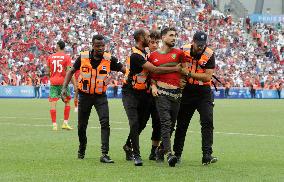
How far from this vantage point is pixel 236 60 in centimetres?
5959

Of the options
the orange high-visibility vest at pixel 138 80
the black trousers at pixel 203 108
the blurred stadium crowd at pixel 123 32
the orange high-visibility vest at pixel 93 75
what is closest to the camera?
the orange high-visibility vest at pixel 138 80

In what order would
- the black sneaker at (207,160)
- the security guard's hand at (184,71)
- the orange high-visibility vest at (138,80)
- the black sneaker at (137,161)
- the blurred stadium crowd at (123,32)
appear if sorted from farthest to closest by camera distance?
the blurred stadium crowd at (123,32)
the orange high-visibility vest at (138,80)
the black sneaker at (207,160)
the security guard's hand at (184,71)
the black sneaker at (137,161)

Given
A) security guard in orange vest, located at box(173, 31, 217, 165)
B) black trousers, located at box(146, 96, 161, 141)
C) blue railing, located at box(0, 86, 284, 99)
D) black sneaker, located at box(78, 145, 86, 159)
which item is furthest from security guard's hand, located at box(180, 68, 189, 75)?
blue railing, located at box(0, 86, 284, 99)

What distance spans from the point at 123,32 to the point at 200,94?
4294cm

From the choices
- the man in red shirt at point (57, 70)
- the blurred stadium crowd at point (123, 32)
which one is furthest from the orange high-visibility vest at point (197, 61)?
the blurred stadium crowd at point (123, 32)

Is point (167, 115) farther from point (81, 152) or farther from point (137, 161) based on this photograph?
point (81, 152)

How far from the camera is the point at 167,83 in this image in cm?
1213

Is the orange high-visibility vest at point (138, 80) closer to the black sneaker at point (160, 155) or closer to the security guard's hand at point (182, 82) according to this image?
the security guard's hand at point (182, 82)

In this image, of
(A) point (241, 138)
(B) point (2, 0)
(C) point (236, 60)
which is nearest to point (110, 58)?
(A) point (241, 138)

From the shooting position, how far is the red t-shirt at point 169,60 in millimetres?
12047

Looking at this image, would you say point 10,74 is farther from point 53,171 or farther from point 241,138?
point 53,171

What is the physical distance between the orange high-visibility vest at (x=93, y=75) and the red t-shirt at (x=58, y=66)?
748 cm

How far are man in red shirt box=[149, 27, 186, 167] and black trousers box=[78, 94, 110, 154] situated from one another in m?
1.07

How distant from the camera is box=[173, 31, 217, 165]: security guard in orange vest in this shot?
1220cm
